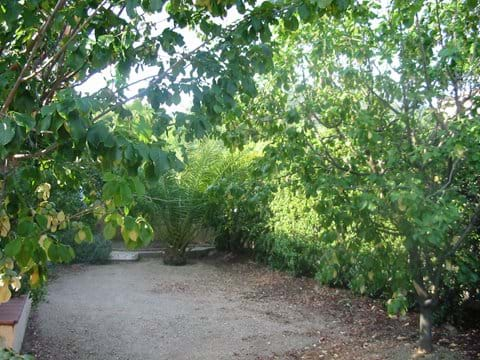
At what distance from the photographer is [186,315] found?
727cm

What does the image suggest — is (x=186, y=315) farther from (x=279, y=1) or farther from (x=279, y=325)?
(x=279, y=1)

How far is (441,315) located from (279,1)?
4.77m

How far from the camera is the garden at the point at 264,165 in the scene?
7.61 feet

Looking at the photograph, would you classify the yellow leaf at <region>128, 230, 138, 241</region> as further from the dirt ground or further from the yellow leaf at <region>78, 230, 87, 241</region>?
Result: the dirt ground

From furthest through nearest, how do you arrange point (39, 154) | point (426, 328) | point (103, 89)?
1. point (426, 328)
2. point (103, 89)
3. point (39, 154)

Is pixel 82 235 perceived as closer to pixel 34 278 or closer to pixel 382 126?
pixel 34 278

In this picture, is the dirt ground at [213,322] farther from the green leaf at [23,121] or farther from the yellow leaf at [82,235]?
the green leaf at [23,121]

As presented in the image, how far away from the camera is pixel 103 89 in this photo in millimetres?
2502

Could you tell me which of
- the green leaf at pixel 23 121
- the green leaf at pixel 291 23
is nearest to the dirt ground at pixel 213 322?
the green leaf at pixel 291 23

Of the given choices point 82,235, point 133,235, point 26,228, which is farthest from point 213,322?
point 26,228

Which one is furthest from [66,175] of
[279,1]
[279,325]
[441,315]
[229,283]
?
[229,283]

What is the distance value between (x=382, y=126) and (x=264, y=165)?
1.12 m

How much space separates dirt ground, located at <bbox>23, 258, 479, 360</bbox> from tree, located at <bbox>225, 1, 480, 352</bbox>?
1125 millimetres

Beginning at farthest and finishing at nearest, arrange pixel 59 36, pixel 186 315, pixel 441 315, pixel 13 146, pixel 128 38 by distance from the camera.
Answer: pixel 186 315 → pixel 441 315 → pixel 59 36 → pixel 128 38 → pixel 13 146
